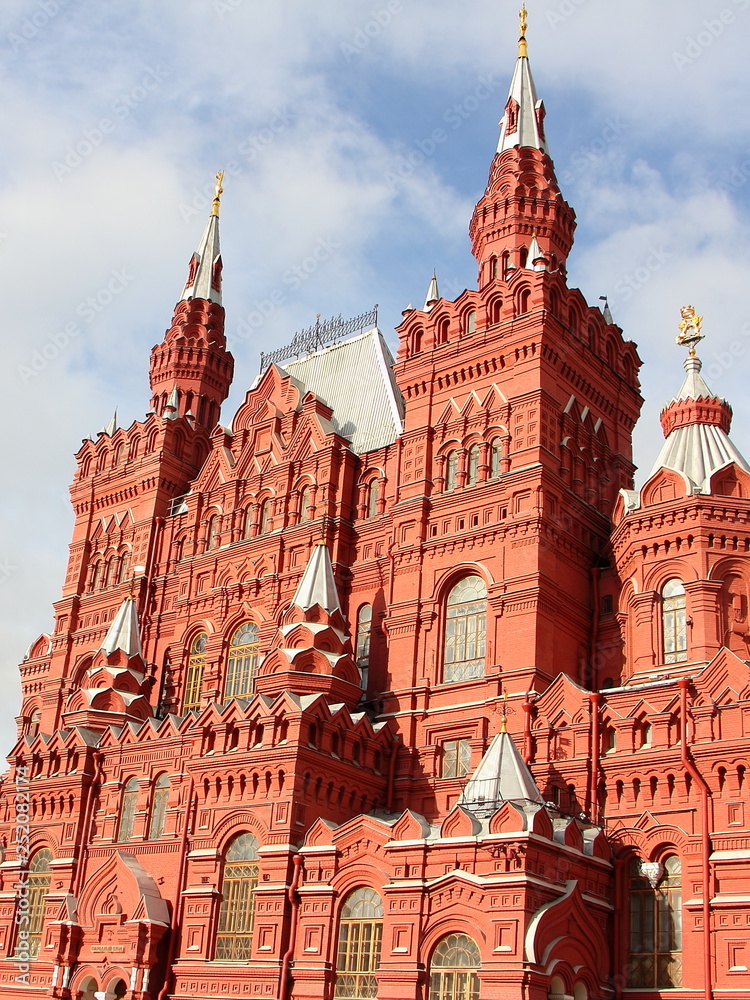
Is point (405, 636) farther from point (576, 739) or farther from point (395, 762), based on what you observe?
point (576, 739)

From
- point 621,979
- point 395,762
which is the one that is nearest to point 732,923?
point 621,979

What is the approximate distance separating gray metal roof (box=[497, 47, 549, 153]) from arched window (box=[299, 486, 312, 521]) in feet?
42.7

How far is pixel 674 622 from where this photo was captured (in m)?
28.8

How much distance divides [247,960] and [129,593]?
52.9 feet

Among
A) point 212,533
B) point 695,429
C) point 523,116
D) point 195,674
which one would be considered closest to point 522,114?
point 523,116

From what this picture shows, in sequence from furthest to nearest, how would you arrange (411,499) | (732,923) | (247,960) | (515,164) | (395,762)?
1. (515,164)
2. (411,499)
3. (395,762)
4. (247,960)
5. (732,923)

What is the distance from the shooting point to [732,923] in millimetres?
22750

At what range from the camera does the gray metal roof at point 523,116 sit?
38219mm

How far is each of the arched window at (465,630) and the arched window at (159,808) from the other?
7985 millimetres

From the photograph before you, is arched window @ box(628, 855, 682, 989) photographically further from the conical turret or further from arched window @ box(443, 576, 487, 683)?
the conical turret

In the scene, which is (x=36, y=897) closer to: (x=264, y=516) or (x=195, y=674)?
(x=195, y=674)

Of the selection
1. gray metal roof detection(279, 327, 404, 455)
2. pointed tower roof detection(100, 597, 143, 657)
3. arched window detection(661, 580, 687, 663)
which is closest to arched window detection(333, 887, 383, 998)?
arched window detection(661, 580, 687, 663)

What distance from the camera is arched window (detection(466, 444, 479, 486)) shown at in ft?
106
